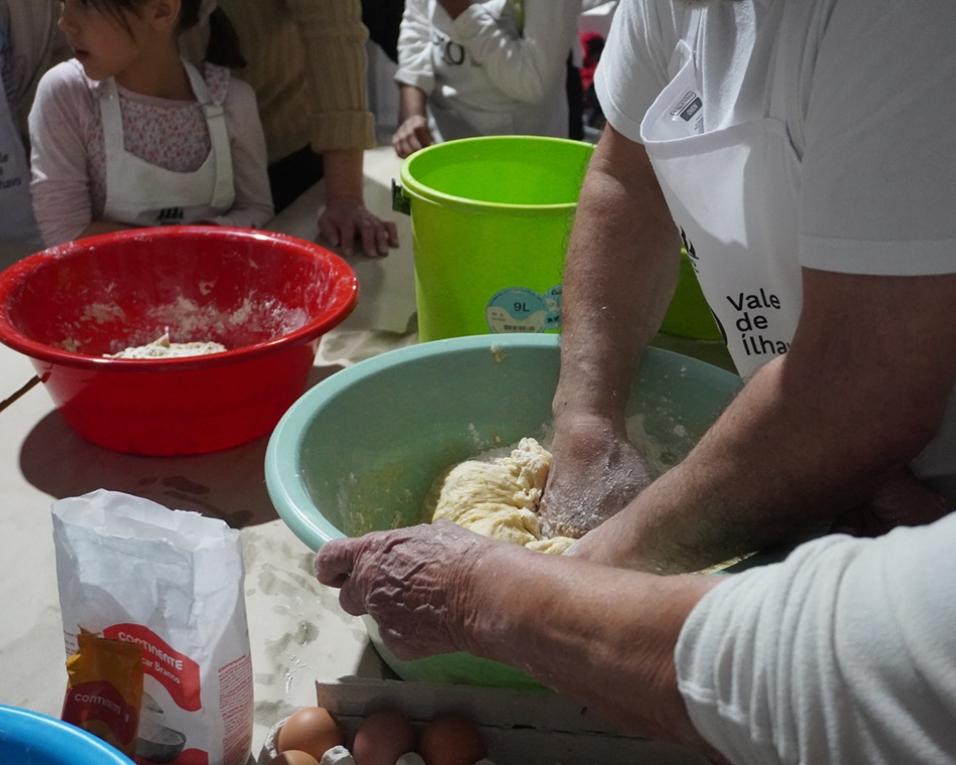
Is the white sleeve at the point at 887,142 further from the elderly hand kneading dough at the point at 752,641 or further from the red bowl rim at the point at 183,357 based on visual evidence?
the red bowl rim at the point at 183,357

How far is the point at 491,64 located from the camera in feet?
7.92

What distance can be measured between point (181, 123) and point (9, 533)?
108 centimetres

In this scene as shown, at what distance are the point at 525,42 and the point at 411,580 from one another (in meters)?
1.84

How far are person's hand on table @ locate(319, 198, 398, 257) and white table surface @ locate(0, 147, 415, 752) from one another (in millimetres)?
276

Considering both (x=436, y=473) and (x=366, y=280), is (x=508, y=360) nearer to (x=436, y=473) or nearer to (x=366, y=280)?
(x=436, y=473)

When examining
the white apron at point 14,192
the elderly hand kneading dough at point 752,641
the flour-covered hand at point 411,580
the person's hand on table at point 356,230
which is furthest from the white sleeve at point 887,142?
the white apron at point 14,192

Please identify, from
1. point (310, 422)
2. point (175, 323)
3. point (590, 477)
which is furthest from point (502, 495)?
point (175, 323)

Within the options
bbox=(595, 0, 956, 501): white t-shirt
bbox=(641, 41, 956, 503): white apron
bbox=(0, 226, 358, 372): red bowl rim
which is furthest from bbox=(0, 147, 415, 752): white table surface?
bbox=(595, 0, 956, 501): white t-shirt

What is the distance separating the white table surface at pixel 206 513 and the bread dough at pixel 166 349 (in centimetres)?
15

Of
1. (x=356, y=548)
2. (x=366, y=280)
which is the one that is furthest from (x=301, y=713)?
(x=366, y=280)

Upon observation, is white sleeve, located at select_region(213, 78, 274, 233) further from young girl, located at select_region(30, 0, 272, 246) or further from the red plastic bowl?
the red plastic bowl

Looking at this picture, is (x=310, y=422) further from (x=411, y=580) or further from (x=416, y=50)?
(x=416, y=50)

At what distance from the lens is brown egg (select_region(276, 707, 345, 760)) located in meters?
0.96

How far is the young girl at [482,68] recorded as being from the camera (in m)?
2.40
